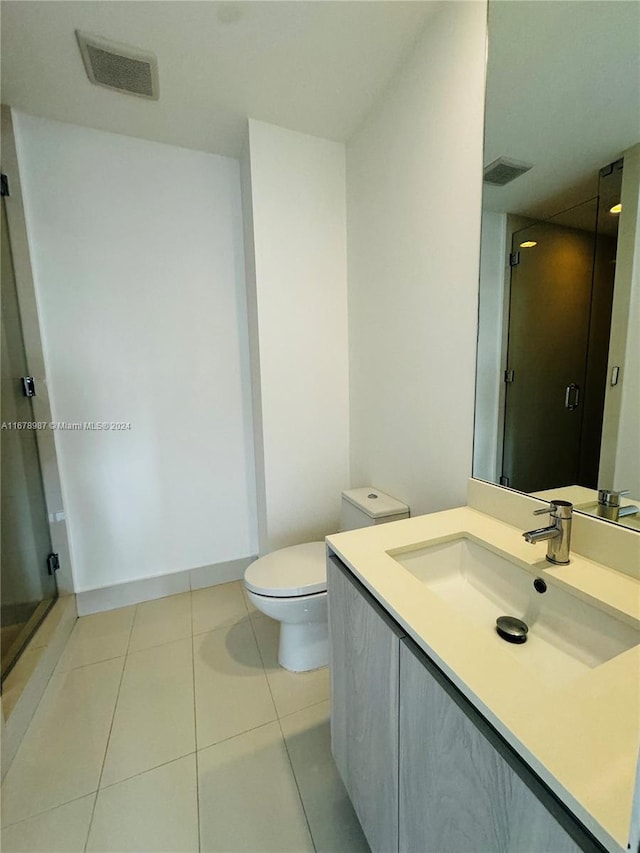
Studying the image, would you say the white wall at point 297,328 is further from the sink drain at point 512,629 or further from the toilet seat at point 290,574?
the sink drain at point 512,629

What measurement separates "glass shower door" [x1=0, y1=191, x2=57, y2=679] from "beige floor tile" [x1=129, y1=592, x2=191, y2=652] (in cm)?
46

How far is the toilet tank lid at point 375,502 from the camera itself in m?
1.59

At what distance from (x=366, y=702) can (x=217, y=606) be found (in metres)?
1.46

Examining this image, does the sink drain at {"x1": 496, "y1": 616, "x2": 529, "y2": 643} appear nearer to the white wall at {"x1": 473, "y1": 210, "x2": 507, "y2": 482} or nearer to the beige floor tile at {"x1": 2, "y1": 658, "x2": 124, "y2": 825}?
the white wall at {"x1": 473, "y1": 210, "x2": 507, "y2": 482}

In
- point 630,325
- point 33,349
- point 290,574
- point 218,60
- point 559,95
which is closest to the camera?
point 630,325

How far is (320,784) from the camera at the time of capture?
1.15 meters

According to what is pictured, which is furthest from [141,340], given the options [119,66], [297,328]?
[119,66]

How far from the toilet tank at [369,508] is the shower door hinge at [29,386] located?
1666mm

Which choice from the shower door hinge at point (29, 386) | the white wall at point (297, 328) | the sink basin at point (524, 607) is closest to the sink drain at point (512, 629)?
the sink basin at point (524, 607)

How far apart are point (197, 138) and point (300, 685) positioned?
2.72 meters

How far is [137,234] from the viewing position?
1.91 m

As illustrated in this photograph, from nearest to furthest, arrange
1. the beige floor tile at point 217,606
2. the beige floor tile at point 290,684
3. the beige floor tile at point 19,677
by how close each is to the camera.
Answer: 1. the beige floor tile at point 19,677
2. the beige floor tile at point 290,684
3. the beige floor tile at point 217,606

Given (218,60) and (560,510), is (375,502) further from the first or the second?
(218,60)

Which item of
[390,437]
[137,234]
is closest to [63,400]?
[137,234]
